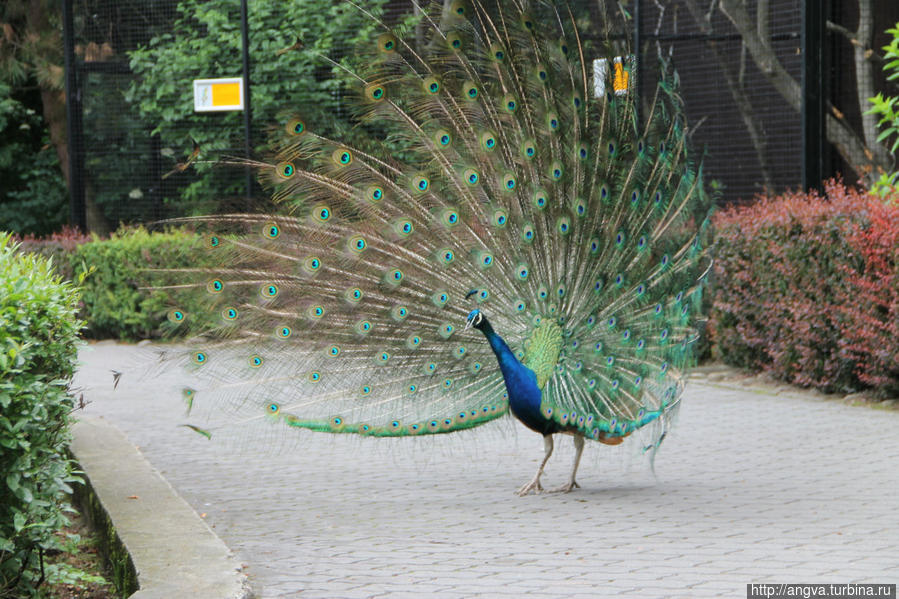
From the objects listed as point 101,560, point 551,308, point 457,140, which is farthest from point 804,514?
point 101,560

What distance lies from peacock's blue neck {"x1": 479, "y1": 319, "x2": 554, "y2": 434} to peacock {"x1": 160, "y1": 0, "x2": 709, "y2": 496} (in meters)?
0.10

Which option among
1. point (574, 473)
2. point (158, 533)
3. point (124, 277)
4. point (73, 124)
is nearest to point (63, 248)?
point (124, 277)

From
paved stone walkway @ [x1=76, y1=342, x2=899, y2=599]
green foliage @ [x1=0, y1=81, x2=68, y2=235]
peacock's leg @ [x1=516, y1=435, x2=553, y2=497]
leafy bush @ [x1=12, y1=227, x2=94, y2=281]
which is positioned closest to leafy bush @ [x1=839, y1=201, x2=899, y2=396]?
paved stone walkway @ [x1=76, y1=342, x2=899, y2=599]

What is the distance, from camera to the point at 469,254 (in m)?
6.91

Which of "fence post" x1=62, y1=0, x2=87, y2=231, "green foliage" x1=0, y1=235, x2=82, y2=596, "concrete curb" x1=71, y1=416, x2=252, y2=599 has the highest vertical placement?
"fence post" x1=62, y1=0, x2=87, y2=231

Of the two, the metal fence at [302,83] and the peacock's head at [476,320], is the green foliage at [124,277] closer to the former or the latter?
the metal fence at [302,83]

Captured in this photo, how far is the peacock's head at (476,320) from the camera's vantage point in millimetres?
6484

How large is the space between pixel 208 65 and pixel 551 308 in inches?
502

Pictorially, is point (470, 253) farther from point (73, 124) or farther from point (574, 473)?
point (73, 124)

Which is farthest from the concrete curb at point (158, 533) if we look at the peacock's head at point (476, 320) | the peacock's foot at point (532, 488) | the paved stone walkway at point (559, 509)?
the peacock's foot at point (532, 488)

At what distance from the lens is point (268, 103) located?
56.9ft

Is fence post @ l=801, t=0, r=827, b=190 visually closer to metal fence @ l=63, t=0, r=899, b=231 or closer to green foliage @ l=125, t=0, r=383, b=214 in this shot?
metal fence @ l=63, t=0, r=899, b=231

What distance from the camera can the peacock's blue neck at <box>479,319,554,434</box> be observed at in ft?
21.4

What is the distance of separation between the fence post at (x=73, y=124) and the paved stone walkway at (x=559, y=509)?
29.6ft
